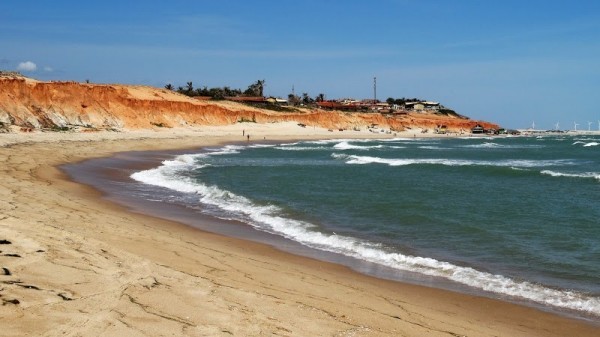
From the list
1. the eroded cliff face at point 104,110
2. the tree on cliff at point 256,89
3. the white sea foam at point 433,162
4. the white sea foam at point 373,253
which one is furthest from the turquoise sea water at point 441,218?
the tree on cliff at point 256,89

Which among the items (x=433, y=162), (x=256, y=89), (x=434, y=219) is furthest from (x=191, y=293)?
(x=256, y=89)

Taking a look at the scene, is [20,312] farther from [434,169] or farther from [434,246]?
[434,169]

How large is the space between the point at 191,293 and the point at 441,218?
31.1 feet

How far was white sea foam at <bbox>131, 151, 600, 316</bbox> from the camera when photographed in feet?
26.3

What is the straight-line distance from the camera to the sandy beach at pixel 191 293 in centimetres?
514

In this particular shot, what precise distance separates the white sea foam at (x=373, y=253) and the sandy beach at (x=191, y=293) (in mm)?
739

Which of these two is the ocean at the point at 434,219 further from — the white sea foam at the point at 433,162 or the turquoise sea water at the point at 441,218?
the white sea foam at the point at 433,162

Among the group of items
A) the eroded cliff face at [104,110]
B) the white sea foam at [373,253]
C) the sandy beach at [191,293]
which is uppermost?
the eroded cliff face at [104,110]

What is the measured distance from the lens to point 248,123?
7512cm

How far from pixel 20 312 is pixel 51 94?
48.6 meters

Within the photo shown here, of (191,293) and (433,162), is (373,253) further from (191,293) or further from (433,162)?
(433,162)

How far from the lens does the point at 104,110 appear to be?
54094 mm

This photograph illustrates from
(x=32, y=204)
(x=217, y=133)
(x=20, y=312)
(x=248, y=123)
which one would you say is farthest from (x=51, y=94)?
(x=20, y=312)

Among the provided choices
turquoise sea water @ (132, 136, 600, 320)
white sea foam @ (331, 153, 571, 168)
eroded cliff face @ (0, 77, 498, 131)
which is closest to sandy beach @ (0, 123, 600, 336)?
turquoise sea water @ (132, 136, 600, 320)
